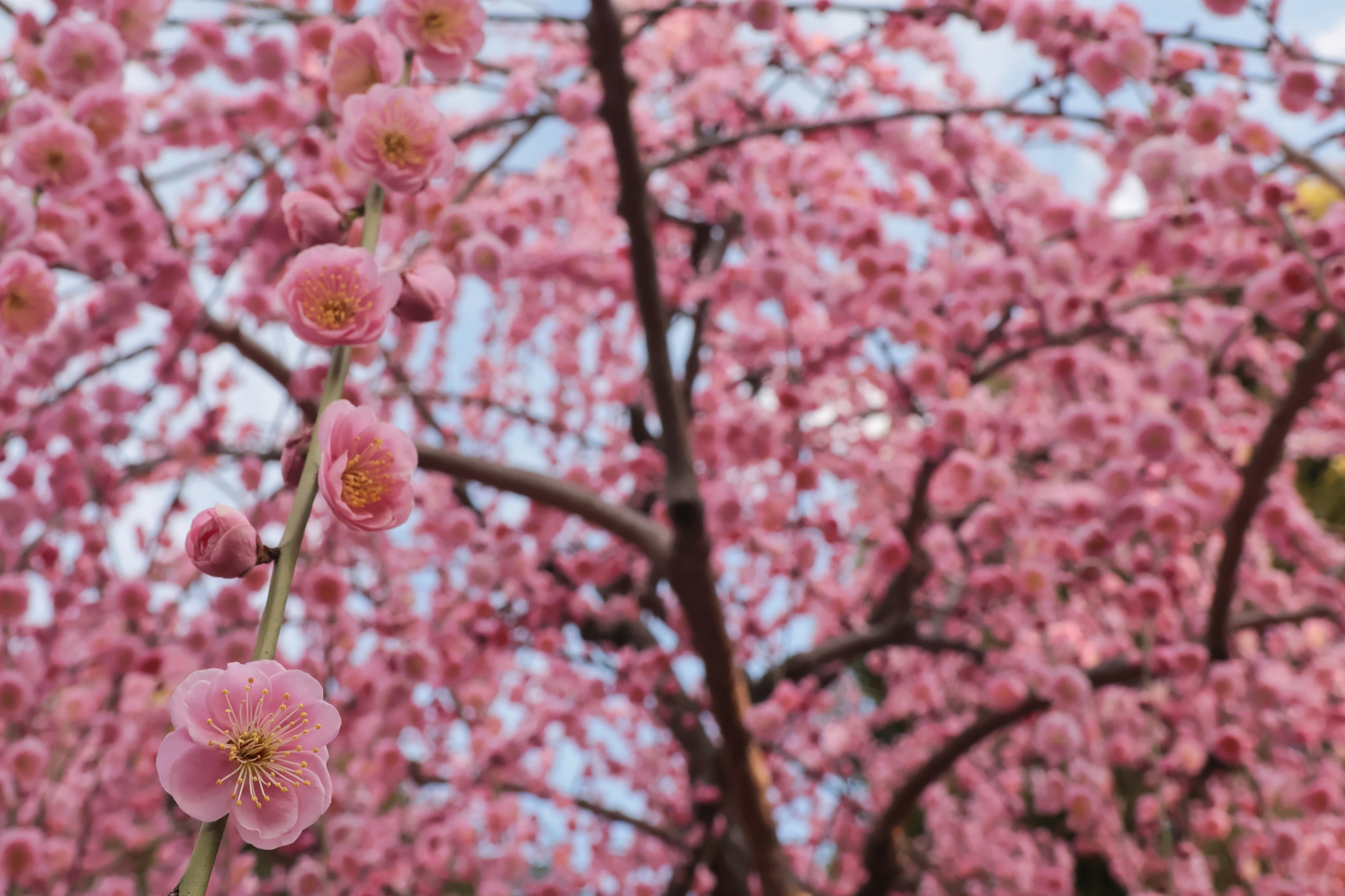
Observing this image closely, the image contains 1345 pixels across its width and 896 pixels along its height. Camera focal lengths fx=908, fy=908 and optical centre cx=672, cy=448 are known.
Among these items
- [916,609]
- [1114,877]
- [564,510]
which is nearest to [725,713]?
[564,510]

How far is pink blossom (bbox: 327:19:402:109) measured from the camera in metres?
1.38

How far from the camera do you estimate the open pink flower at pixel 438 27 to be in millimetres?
1378

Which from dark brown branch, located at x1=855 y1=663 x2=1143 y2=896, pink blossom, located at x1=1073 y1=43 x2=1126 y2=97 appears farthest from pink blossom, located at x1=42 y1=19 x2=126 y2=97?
dark brown branch, located at x1=855 y1=663 x2=1143 y2=896

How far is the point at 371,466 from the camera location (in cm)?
99

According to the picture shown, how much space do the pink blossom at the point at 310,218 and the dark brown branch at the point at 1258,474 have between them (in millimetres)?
2518

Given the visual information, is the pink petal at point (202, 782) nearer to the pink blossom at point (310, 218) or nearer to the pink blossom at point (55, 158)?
the pink blossom at point (310, 218)

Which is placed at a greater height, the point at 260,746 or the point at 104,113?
the point at 104,113

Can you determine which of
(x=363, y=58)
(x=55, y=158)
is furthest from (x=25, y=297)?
(x=363, y=58)

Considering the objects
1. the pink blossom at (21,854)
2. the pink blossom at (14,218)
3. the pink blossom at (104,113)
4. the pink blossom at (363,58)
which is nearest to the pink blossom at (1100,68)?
the pink blossom at (363,58)

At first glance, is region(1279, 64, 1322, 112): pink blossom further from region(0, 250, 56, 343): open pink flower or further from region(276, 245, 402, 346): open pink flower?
region(0, 250, 56, 343): open pink flower

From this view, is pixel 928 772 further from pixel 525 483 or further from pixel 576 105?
pixel 576 105

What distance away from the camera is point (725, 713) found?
3402mm

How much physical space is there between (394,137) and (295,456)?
0.50 meters

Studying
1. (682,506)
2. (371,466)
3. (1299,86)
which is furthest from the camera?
(682,506)
